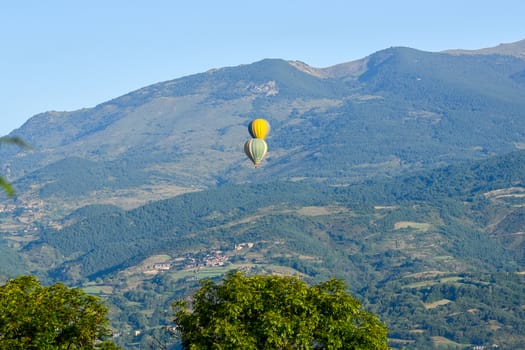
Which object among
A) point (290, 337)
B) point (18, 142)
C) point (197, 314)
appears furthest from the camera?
point (197, 314)

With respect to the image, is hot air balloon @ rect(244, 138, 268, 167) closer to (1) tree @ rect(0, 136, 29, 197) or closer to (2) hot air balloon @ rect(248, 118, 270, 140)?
(2) hot air balloon @ rect(248, 118, 270, 140)

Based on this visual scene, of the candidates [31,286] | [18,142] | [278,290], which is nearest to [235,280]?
[278,290]

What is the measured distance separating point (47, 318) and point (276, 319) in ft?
45.1

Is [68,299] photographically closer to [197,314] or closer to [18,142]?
[197,314]

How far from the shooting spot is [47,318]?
2662 inches

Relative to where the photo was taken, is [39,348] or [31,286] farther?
[31,286]

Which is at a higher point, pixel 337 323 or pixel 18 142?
pixel 18 142

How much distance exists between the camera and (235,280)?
72188 millimetres

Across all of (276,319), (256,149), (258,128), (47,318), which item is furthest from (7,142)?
(258,128)

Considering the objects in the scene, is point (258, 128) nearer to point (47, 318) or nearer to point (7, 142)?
point (47, 318)

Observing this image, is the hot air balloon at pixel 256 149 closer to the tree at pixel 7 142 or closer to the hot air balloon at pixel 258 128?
the hot air balloon at pixel 258 128

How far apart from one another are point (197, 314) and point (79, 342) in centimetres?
802

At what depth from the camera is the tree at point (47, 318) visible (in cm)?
6638

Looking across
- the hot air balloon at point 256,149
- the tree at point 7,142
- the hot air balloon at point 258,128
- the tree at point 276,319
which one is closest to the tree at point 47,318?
the tree at point 276,319
